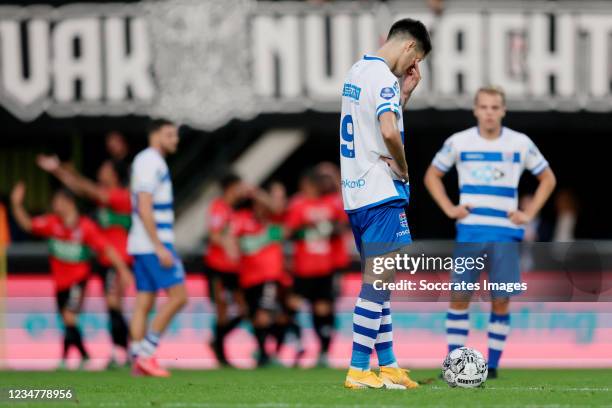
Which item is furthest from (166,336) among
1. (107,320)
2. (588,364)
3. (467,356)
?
(467,356)

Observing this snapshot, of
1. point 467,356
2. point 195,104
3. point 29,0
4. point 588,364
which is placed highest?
point 29,0

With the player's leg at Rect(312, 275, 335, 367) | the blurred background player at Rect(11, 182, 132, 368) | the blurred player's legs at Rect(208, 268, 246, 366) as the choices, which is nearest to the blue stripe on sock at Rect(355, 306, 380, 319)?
the player's leg at Rect(312, 275, 335, 367)

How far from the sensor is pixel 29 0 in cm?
1650

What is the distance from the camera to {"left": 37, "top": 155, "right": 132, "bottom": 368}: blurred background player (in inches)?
508

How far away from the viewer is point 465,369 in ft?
25.6

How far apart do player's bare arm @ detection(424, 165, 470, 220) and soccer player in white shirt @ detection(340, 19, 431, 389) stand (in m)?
1.80

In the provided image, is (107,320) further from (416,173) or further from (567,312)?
(416,173)

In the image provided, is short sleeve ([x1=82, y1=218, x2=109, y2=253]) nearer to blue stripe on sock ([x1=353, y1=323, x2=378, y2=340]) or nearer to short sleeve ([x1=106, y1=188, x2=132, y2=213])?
short sleeve ([x1=106, y1=188, x2=132, y2=213])

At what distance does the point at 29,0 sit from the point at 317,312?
20.1ft

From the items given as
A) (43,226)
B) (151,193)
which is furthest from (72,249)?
(151,193)

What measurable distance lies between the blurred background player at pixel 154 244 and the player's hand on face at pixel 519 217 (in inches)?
110

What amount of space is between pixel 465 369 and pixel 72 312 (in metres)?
5.91

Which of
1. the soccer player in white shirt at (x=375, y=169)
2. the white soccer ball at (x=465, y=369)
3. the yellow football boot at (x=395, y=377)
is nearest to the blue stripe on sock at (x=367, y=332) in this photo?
the soccer player in white shirt at (x=375, y=169)

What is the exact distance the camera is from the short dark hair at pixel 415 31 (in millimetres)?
7688
